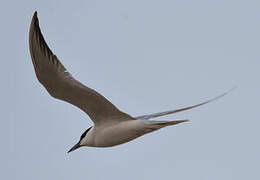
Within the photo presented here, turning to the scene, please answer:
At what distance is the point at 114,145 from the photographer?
359 inches

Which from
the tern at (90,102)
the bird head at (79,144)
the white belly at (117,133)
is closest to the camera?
the tern at (90,102)

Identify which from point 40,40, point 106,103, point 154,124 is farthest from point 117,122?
point 40,40

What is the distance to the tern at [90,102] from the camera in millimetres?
8570

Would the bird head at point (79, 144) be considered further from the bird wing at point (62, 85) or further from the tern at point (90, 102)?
the bird wing at point (62, 85)

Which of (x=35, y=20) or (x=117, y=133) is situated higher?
(x=35, y=20)

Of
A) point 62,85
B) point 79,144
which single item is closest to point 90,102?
point 62,85

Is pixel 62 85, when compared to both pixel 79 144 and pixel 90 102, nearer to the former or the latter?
pixel 90 102

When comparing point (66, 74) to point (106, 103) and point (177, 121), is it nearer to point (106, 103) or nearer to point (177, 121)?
point (106, 103)

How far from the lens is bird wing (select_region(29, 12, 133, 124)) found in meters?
8.57

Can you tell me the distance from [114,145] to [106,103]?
492mm

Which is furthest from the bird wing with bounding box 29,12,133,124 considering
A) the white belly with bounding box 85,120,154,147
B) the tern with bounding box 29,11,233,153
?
the white belly with bounding box 85,120,154,147

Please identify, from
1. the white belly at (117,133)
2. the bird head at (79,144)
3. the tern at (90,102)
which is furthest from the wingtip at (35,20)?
the bird head at (79,144)

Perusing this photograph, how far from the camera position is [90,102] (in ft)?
30.0

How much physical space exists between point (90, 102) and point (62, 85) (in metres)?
0.44
